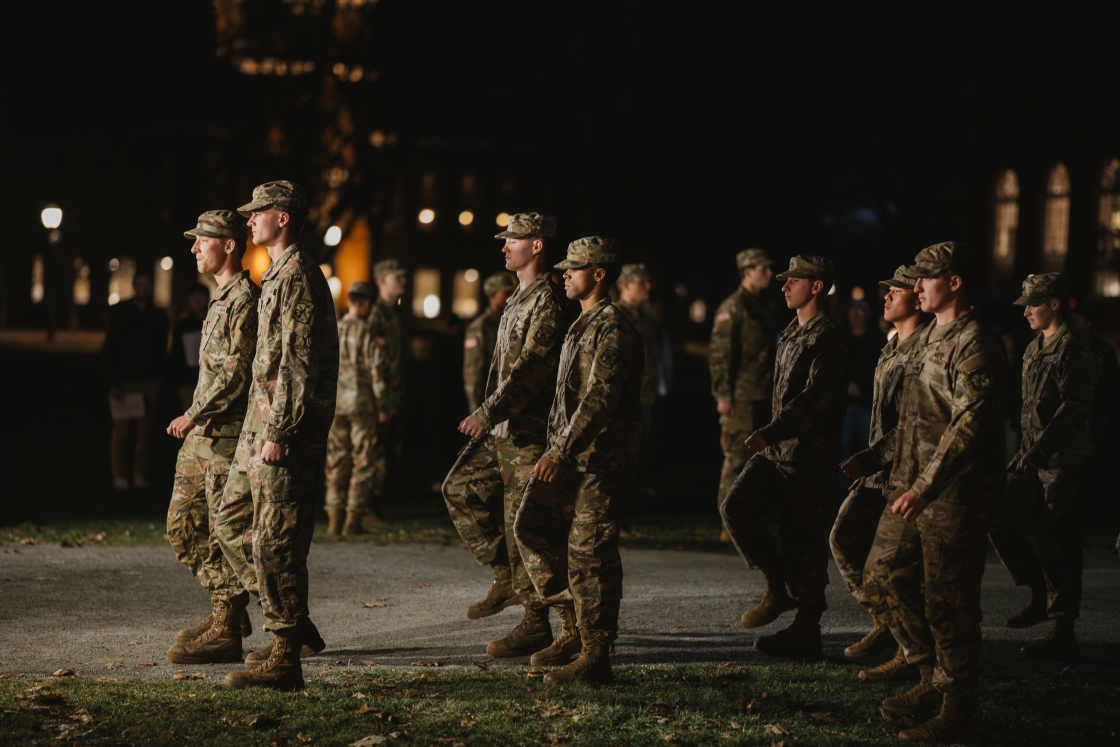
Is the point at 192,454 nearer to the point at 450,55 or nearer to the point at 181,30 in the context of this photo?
the point at 450,55

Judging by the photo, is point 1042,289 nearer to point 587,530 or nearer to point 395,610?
point 587,530

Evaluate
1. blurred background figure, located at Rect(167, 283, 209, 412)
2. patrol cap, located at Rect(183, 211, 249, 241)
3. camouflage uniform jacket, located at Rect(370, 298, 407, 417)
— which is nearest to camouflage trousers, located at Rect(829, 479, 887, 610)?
patrol cap, located at Rect(183, 211, 249, 241)

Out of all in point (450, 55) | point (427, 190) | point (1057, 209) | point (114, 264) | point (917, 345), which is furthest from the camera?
point (427, 190)

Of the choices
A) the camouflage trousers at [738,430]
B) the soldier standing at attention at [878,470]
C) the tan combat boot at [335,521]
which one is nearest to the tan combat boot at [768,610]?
the soldier standing at attention at [878,470]

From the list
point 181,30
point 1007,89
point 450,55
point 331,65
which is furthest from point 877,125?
point 181,30

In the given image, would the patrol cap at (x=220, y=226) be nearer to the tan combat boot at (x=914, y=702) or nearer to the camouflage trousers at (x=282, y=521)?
the camouflage trousers at (x=282, y=521)

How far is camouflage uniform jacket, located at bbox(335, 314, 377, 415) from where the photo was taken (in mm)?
12539

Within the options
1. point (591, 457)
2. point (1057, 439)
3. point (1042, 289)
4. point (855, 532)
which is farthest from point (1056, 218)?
point (591, 457)

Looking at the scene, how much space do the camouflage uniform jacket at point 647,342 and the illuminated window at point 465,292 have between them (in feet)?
178

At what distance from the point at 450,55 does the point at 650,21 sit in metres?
5.27

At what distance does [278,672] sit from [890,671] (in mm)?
3071

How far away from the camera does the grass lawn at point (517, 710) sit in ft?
19.5

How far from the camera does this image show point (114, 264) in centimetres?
6212

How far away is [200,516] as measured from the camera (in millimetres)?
7531
